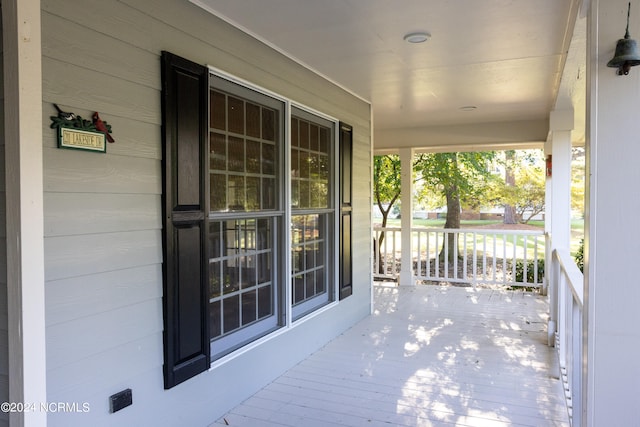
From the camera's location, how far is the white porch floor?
2.89m

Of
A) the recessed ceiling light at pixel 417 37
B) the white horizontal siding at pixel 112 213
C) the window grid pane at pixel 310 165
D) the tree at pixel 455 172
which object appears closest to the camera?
the white horizontal siding at pixel 112 213

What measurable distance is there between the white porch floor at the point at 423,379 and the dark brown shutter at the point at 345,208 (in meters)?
0.54

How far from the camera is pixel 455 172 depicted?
368 inches

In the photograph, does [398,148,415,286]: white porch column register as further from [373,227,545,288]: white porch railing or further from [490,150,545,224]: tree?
[490,150,545,224]: tree

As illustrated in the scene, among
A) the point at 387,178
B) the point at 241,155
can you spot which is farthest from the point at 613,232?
the point at 387,178

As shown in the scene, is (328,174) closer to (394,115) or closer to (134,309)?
(394,115)

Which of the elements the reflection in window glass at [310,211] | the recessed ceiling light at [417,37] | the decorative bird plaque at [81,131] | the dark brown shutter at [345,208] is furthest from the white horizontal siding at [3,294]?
the dark brown shutter at [345,208]

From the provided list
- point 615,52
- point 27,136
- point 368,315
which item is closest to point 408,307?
point 368,315

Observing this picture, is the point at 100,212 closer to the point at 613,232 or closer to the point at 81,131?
the point at 81,131

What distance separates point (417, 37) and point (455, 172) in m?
6.57

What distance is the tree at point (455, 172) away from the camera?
30.6ft

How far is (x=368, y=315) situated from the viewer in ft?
17.7

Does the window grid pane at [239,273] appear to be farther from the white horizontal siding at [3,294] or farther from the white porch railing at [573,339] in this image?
the white porch railing at [573,339]

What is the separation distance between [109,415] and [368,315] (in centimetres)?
368
